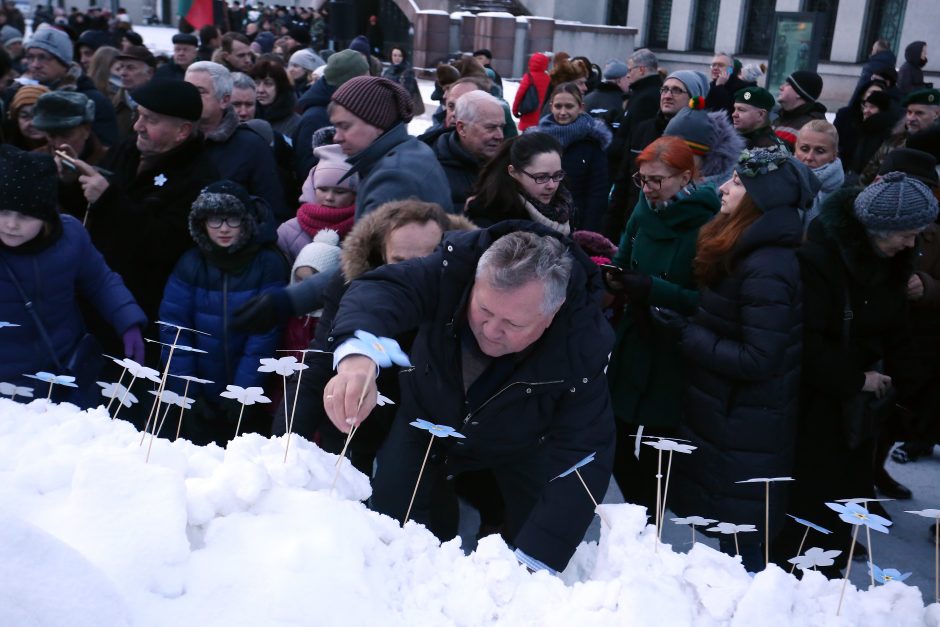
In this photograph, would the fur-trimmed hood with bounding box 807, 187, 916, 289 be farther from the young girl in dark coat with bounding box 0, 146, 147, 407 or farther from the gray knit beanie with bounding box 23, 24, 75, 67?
the gray knit beanie with bounding box 23, 24, 75, 67

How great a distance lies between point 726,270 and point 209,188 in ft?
7.49

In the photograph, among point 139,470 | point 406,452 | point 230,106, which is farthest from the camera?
point 230,106

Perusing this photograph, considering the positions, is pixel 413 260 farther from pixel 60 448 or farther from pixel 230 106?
pixel 230 106

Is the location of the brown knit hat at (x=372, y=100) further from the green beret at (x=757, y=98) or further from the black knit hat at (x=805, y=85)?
the black knit hat at (x=805, y=85)

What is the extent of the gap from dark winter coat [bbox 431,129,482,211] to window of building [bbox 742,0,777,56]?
22.8m

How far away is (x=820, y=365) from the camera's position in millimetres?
3227

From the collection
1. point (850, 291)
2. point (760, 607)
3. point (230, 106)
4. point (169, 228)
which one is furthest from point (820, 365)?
point (230, 106)

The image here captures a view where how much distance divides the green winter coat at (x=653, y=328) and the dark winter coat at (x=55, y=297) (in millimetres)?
2160

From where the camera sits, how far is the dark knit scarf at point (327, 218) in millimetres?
3998

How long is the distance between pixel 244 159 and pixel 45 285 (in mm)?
1396

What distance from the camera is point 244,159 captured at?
4473 mm

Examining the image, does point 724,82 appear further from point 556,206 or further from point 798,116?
point 556,206

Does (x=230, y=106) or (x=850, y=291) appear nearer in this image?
(x=850, y=291)

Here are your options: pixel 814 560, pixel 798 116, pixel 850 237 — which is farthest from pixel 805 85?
pixel 814 560
